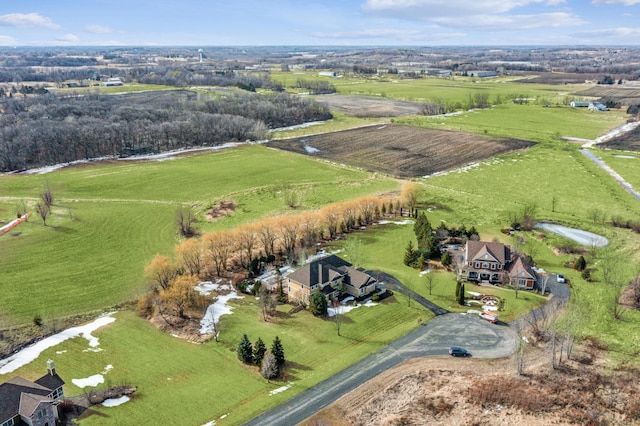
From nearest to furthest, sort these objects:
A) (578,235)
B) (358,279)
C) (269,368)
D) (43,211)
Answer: (269,368), (358,279), (578,235), (43,211)

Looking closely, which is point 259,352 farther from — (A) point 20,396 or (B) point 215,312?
(A) point 20,396

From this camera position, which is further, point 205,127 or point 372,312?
point 205,127

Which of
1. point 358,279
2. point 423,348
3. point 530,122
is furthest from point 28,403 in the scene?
point 530,122

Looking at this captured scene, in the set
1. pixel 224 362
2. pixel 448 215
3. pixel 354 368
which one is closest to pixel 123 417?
pixel 224 362

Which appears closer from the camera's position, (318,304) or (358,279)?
(318,304)

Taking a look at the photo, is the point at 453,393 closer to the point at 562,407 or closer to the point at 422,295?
the point at 562,407

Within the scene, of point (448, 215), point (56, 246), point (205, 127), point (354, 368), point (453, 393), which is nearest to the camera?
point (453, 393)
